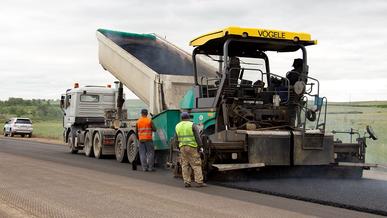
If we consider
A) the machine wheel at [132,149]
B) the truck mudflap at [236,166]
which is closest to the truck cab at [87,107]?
the machine wheel at [132,149]

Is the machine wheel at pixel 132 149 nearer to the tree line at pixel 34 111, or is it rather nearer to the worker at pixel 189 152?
the worker at pixel 189 152

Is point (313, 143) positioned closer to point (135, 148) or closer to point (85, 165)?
point (135, 148)

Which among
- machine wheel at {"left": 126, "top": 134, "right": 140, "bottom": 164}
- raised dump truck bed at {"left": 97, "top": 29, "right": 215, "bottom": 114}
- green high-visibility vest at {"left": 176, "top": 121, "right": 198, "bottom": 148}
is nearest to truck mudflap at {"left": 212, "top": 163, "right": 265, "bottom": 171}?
green high-visibility vest at {"left": 176, "top": 121, "right": 198, "bottom": 148}

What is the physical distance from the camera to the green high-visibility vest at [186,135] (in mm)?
9664

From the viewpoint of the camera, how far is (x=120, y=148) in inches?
581

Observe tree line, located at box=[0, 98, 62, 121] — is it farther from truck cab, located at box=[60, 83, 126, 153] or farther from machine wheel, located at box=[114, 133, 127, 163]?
machine wheel, located at box=[114, 133, 127, 163]

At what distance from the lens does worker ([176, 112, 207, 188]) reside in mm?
9492

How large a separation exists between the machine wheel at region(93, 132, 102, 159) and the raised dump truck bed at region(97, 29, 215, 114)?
7.33 ft

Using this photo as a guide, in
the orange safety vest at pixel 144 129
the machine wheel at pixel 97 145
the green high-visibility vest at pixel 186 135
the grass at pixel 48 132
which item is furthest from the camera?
the grass at pixel 48 132

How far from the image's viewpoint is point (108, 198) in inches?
311

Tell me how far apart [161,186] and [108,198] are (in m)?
1.67

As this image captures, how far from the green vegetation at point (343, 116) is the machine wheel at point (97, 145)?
3.85ft

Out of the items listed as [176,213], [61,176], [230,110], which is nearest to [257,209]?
[176,213]

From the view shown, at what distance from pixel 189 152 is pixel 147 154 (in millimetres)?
2850
